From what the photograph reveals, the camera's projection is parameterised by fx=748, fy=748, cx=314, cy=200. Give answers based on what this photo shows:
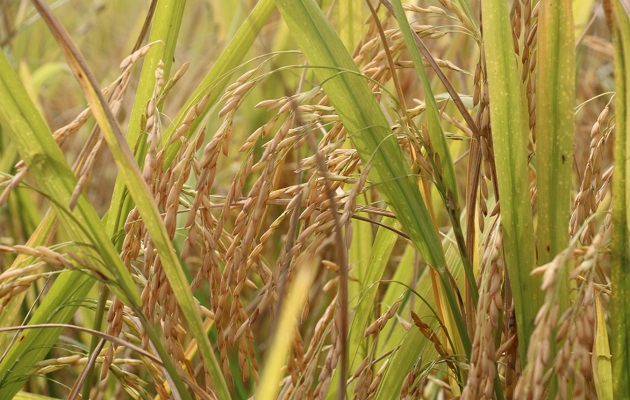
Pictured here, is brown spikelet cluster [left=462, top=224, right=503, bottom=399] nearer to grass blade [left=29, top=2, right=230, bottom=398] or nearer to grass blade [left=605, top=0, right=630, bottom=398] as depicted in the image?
grass blade [left=605, top=0, right=630, bottom=398]

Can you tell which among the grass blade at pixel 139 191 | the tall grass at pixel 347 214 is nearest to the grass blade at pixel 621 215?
the tall grass at pixel 347 214

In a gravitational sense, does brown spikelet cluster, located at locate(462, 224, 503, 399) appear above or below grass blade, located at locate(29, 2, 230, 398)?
below

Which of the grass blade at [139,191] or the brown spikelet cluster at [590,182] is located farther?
the brown spikelet cluster at [590,182]

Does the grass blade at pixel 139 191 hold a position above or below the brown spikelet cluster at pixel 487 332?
above

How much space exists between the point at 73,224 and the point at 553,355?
0.41 metres

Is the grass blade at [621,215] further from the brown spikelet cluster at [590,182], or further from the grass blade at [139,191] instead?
the grass blade at [139,191]

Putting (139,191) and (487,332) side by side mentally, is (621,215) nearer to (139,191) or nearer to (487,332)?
(487,332)

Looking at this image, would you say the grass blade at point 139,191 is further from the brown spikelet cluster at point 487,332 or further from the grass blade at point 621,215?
the grass blade at point 621,215

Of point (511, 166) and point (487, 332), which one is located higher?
point (511, 166)

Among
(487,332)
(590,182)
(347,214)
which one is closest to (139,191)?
(347,214)

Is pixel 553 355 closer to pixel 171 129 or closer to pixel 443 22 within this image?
pixel 171 129

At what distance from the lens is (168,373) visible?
0.63 m

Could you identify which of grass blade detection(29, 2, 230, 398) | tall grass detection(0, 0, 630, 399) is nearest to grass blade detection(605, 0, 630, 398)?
tall grass detection(0, 0, 630, 399)

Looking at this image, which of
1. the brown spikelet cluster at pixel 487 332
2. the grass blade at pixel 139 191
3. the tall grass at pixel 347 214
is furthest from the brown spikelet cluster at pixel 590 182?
the grass blade at pixel 139 191
